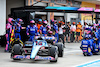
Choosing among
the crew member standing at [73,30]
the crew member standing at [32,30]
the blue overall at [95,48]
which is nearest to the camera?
the blue overall at [95,48]

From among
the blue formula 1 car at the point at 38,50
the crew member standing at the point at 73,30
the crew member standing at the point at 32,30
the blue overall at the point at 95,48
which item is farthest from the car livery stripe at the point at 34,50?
the crew member standing at the point at 73,30

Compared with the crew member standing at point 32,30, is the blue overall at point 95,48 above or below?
below

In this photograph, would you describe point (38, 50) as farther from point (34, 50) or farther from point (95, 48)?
point (95, 48)

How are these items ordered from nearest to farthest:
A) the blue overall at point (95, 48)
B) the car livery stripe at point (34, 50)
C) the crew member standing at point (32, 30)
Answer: the car livery stripe at point (34, 50) → the blue overall at point (95, 48) → the crew member standing at point (32, 30)

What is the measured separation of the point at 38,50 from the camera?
1037 centimetres

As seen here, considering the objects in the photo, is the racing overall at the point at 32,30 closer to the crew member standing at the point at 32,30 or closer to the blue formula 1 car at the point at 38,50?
the crew member standing at the point at 32,30

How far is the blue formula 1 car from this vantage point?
10.0 meters

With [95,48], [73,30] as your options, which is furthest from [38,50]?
[73,30]

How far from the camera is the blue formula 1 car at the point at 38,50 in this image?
10.0 m

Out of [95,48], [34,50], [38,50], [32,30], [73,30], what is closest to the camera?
[34,50]

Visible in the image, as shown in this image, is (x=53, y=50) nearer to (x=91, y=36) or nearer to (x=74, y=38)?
(x=91, y=36)

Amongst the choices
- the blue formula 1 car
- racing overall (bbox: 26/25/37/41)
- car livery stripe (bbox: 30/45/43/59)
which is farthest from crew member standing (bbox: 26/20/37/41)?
car livery stripe (bbox: 30/45/43/59)

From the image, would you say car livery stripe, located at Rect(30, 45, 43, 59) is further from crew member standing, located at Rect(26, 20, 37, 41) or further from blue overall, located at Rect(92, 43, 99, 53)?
blue overall, located at Rect(92, 43, 99, 53)

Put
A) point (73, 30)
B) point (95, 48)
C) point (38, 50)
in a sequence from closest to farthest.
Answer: point (38, 50) → point (95, 48) → point (73, 30)
